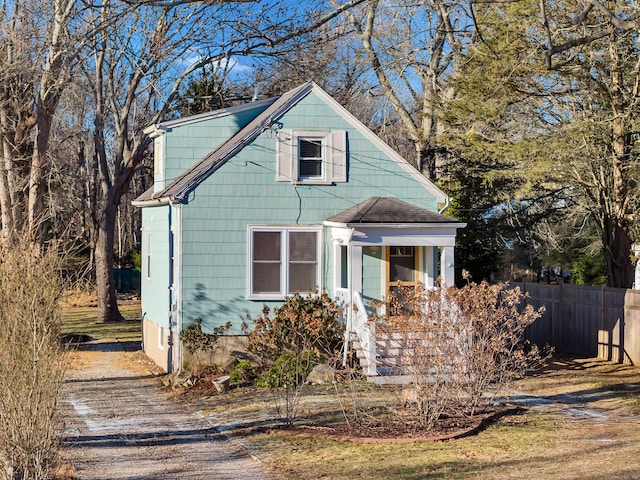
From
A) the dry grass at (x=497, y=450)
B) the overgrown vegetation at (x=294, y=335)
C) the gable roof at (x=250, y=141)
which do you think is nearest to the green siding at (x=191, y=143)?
the gable roof at (x=250, y=141)

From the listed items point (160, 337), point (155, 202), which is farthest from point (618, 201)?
Answer: point (160, 337)

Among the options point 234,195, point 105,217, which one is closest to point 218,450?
point 234,195

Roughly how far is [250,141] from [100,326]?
1435 cm

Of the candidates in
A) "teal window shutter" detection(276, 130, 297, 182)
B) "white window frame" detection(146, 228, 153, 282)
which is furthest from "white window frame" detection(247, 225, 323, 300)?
"white window frame" detection(146, 228, 153, 282)

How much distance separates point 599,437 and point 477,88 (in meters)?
10.5

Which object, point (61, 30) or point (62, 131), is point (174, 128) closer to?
point (61, 30)

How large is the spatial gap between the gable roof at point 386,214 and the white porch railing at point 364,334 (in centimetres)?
156

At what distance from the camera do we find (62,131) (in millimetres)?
42594

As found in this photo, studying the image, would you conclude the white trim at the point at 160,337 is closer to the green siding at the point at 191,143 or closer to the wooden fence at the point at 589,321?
the green siding at the point at 191,143

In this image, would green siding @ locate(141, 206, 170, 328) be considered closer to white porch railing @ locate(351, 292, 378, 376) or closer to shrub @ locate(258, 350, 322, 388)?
shrub @ locate(258, 350, 322, 388)

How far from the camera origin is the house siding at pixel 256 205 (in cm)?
1834

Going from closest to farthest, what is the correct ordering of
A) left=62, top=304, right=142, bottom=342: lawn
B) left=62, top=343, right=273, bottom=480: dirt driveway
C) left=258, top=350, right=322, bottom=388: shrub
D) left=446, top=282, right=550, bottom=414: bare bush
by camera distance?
left=62, top=343, right=273, bottom=480: dirt driveway < left=446, top=282, right=550, bottom=414: bare bush < left=258, top=350, right=322, bottom=388: shrub < left=62, top=304, right=142, bottom=342: lawn

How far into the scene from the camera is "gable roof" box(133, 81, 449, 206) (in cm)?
1836

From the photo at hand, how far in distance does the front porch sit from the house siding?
6.3 inches
